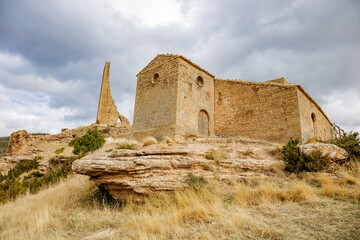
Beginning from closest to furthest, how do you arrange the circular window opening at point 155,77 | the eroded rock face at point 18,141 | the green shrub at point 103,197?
1. the green shrub at point 103,197
2. the circular window opening at point 155,77
3. the eroded rock face at point 18,141

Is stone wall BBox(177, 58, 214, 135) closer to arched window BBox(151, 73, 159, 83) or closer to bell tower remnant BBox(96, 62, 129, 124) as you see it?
arched window BBox(151, 73, 159, 83)

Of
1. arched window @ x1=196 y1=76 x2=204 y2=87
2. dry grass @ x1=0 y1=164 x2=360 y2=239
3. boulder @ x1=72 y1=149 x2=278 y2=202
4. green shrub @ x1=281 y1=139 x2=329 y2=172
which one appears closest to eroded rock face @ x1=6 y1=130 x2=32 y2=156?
dry grass @ x1=0 y1=164 x2=360 y2=239

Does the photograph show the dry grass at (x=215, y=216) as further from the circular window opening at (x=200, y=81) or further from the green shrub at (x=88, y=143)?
the circular window opening at (x=200, y=81)

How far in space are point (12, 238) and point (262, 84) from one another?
14.9 meters

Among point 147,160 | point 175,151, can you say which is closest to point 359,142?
point 175,151

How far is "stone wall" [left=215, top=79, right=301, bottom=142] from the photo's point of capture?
42.3 feet

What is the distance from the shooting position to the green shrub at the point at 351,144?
6793 millimetres

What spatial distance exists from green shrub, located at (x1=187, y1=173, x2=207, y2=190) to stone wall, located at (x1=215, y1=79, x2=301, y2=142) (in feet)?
32.0

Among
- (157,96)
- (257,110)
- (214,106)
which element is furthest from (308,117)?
(157,96)

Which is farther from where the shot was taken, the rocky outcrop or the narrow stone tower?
the narrow stone tower

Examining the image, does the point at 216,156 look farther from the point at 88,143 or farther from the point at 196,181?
the point at 88,143

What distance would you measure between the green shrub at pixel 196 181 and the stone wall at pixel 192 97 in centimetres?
791

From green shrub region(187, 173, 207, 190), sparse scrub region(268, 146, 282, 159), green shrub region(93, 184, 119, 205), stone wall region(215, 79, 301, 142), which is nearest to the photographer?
green shrub region(187, 173, 207, 190)

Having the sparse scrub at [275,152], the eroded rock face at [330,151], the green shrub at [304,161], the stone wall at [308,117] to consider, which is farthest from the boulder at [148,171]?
the stone wall at [308,117]
